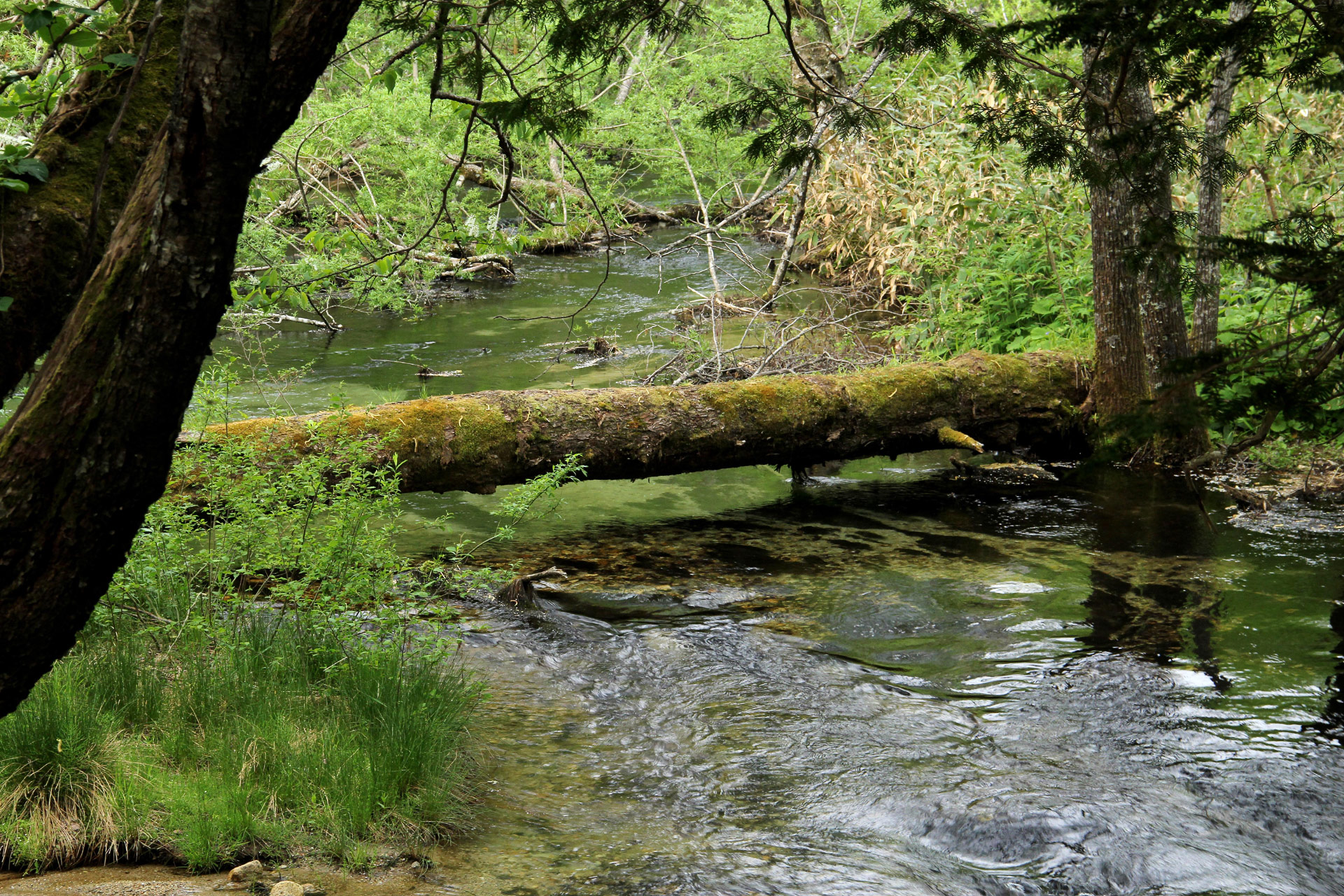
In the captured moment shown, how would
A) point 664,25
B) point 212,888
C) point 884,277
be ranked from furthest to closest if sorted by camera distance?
point 884,277 → point 664,25 → point 212,888

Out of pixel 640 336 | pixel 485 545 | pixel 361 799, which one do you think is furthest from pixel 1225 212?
pixel 361 799

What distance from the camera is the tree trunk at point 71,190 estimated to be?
3.21 meters

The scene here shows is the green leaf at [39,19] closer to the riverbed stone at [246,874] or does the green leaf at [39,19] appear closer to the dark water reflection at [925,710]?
the riverbed stone at [246,874]

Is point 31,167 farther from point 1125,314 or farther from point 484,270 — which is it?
point 484,270

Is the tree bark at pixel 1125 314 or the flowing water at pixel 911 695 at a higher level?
the tree bark at pixel 1125 314

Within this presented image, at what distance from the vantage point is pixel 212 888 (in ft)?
9.99

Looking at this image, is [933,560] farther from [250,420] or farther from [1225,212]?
[1225,212]

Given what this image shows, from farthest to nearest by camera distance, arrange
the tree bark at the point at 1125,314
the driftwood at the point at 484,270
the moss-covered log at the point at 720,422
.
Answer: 1. the driftwood at the point at 484,270
2. the tree bark at the point at 1125,314
3. the moss-covered log at the point at 720,422

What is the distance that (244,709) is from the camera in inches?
151

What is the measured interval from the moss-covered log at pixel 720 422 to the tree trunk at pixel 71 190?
2.30 m

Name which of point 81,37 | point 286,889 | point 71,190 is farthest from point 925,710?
point 81,37

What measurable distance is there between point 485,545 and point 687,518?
5.66 feet

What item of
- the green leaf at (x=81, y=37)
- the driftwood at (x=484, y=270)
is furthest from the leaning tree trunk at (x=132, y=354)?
the driftwood at (x=484, y=270)

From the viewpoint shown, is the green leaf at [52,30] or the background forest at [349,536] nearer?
the green leaf at [52,30]
